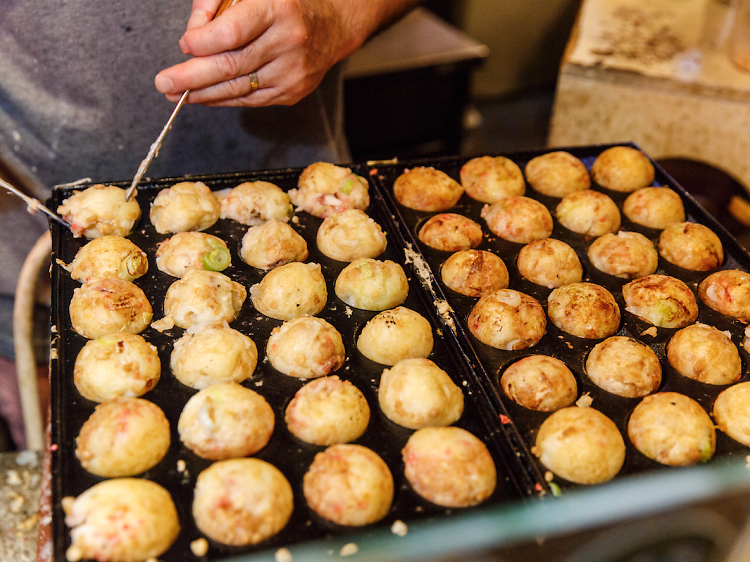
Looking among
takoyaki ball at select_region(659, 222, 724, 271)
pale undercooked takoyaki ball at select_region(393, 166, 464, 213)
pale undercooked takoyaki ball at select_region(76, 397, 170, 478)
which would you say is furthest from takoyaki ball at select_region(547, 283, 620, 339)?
pale undercooked takoyaki ball at select_region(76, 397, 170, 478)

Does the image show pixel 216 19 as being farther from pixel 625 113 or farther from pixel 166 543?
pixel 625 113

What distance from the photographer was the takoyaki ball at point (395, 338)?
6.38 feet

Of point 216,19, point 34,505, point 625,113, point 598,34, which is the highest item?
point 216,19

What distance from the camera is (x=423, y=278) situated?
224 centimetres

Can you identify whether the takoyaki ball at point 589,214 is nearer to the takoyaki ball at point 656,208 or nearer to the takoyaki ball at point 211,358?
the takoyaki ball at point 656,208

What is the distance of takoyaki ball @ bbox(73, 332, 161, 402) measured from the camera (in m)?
1.75

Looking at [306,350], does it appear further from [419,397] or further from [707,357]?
[707,357]

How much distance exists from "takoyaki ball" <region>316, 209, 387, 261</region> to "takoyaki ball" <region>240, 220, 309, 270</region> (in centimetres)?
12

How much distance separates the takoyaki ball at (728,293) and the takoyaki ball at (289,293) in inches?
58.6

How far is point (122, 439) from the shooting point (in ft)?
5.20

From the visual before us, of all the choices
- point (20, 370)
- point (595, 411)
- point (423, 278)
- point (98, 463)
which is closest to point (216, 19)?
point (423, 278)

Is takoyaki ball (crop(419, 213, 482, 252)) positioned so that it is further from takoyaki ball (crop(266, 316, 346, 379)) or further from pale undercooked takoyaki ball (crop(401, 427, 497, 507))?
pale undercooked takoyaki ball (crop(401, 427, 497, 507))

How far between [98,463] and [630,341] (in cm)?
169

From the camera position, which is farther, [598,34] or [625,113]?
[598,34]
